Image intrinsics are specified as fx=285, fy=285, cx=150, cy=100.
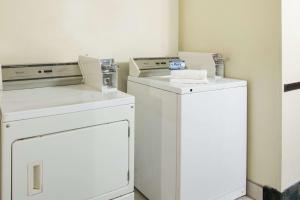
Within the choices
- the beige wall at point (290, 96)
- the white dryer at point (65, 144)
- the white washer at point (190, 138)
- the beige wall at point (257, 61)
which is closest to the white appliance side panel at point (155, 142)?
the white washer at point (190, 138)

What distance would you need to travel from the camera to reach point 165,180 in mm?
2117

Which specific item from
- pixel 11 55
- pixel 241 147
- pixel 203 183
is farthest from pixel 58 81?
pixel 241 147

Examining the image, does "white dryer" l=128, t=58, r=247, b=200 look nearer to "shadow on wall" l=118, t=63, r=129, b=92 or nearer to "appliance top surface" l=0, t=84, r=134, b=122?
"shadow on wall" l=118, t=63, r=129, b=92

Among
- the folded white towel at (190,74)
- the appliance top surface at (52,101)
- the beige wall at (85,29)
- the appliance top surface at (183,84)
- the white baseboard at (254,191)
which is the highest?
the beige wall at (85,29)

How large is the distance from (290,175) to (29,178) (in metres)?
1.87

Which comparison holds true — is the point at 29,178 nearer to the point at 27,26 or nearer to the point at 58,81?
the point at 58,81

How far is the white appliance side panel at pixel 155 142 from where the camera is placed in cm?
202

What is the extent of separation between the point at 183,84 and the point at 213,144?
19.8 inches

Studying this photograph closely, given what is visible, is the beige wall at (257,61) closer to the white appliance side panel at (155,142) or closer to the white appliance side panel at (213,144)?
the white appliance side panel at (213,144)

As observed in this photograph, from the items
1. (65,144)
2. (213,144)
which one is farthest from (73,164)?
(213,144)

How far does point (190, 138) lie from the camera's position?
6.49 feet

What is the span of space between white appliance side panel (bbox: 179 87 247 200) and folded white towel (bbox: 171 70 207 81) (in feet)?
0.49

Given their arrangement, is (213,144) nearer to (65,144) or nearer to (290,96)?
(290,96)

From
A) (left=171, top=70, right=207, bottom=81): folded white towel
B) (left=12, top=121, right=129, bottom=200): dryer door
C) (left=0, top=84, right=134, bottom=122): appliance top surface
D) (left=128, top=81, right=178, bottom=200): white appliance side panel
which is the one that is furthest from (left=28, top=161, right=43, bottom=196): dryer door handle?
(left=171, top=70, right=207, bottom=81): folded white towel
